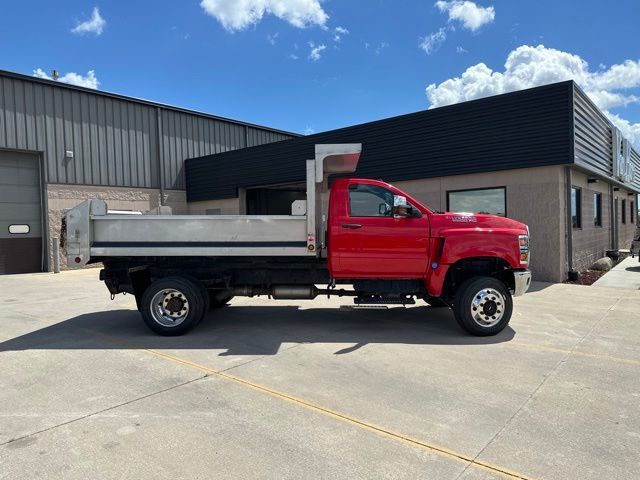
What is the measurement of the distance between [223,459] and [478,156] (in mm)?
11346

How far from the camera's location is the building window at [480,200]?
12.5 metres

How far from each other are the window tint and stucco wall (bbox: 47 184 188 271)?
1343 cm

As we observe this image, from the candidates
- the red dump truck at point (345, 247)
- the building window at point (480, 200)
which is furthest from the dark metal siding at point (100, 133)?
the building window at point (480, 200)

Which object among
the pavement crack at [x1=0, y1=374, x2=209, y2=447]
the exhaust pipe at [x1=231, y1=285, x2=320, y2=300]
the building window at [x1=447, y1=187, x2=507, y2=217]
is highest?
the building window at [x1=447, y1=187, x2=507, y2=217]

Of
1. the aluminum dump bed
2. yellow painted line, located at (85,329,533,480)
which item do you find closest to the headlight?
the aluminum dump bed

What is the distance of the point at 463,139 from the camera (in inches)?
503

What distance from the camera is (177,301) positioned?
22.2 ft

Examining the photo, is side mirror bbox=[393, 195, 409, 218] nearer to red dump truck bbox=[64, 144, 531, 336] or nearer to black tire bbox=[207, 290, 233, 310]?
red dump truck bbox=[64, 144, 531, 336]

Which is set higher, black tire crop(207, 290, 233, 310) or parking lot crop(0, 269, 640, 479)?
black tire crop(207, 290, 233, 310)

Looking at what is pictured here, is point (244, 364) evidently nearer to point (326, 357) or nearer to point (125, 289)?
point (326, 357)

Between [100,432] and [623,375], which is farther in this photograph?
[623,375]

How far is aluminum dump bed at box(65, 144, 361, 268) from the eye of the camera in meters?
6.65

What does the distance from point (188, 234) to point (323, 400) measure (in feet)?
11.7

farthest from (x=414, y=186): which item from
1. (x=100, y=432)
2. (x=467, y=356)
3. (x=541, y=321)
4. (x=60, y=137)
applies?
(x=60, y=137)
